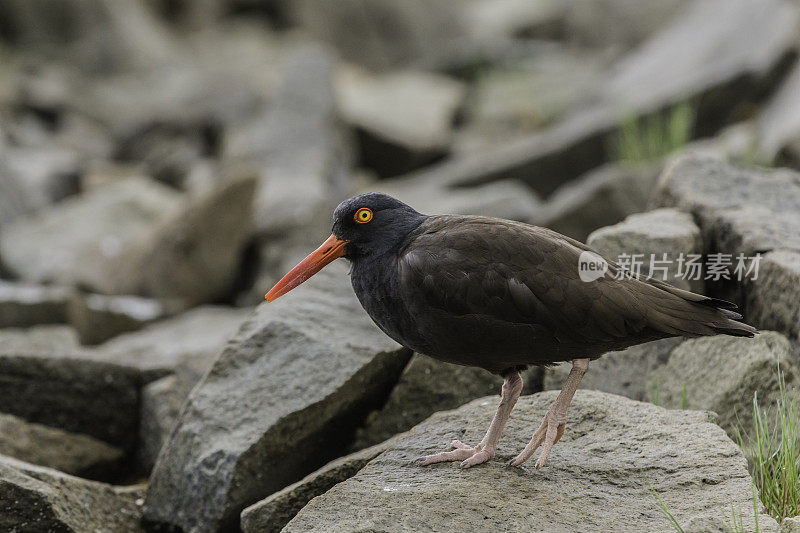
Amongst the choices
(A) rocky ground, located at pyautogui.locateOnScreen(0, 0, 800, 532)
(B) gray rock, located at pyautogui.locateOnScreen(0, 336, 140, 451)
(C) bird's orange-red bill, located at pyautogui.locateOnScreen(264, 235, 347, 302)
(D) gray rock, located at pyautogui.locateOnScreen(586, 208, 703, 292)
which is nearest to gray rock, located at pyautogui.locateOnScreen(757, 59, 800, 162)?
(A) rocky ground, located at pyautogui.locateOnScreen(0, 0, 800, 532)

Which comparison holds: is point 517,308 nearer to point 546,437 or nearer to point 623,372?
point 546,437

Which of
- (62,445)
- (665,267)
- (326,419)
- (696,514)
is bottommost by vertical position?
(62,445)

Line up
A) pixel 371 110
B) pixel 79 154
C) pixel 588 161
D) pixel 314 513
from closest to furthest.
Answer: pixel 314 513 → pixel 588 161 → pixel 371 110 → pixel 79 154

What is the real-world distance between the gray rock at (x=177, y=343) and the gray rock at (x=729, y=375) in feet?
9.62

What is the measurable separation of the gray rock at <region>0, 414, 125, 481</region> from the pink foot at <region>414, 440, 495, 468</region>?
2580mm

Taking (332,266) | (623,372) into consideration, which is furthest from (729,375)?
(332,266)

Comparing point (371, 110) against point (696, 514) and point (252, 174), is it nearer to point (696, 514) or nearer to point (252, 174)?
point (252, 174)

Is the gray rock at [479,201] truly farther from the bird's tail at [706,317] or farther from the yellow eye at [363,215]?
the bird's tail at [706,317]

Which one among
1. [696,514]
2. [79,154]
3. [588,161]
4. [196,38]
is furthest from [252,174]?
[196,38]

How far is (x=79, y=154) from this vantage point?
15586 millimetres

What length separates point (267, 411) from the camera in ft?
15.9

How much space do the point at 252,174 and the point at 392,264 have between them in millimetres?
5295

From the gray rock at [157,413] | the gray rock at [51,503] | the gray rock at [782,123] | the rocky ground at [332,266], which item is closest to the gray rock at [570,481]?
the rocky ground at [332,266]

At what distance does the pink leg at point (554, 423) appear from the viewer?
407 cm
